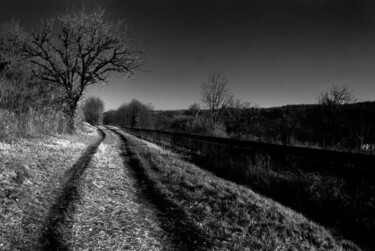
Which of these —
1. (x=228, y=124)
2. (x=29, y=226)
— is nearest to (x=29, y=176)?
(x=29, y=226)

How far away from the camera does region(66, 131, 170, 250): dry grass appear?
12.3 feet

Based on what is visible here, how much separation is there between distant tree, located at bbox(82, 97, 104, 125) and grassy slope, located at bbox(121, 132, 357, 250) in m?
86.9

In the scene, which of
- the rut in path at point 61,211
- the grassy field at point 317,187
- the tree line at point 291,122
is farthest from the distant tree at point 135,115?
the rut in path at point 61,211

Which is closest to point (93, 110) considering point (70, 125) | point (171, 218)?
point (70, 125)

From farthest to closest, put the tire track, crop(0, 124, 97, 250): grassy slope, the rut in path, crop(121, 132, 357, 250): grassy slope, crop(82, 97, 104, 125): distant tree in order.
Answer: crop(82, 97, 104, 125): distant tree
crop(121, 132, 357, 250): grassy slope
the tire track
crop(0, 124, 97, 250): grassy slope
the rut in path

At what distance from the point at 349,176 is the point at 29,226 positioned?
916cm

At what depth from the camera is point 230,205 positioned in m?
5.86

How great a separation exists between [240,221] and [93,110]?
91050 millimetres

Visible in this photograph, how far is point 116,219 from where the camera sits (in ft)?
15.1

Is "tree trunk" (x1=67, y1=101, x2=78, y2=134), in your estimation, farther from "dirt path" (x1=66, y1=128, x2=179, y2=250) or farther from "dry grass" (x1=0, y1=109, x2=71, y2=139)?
"dirt path" (x1=66, y1=128, x2=179, y2=250)

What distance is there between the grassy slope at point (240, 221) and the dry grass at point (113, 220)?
73 cm

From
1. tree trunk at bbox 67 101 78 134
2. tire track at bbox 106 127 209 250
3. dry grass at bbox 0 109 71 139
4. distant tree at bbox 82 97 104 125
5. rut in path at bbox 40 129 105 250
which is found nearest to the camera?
rut in path at bbox 40 129 105 250

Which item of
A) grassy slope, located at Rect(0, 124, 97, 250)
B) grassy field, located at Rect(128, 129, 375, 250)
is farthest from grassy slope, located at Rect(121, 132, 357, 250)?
grassy slope, located at Rect(0, 124, 97, 250)

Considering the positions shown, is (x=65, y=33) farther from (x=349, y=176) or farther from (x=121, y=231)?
(x=349, y=176)
